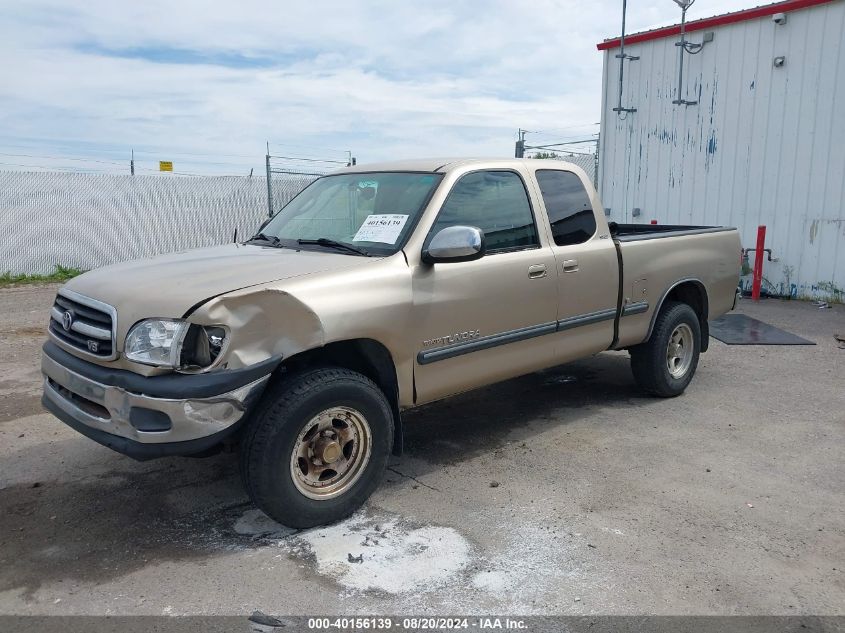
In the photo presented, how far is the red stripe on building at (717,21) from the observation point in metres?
11.1

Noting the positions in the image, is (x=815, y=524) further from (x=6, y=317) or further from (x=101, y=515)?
(x=6, y=317)

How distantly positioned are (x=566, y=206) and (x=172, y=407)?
3108mm

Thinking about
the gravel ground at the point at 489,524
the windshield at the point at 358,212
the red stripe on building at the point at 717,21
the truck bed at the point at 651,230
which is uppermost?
the red stripe on building at the point at 717,21

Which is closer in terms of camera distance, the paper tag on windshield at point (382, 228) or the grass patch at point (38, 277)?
the paper tag on windshield at point (382, 228)

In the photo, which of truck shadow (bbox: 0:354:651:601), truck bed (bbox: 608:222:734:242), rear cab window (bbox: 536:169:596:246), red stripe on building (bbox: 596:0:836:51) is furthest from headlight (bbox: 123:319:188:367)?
red stripe on building (bbox: 596:0:836:51)

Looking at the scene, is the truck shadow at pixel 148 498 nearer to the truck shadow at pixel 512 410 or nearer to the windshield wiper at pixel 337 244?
the truck shadow at pixel 512 410

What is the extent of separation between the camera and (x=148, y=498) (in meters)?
4.18

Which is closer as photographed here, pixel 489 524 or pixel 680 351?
pixel 489 524

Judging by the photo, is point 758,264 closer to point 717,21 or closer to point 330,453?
point 717,21

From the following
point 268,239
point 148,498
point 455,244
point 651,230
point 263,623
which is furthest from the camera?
point 651,230

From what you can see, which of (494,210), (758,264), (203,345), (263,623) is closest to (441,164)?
(494,210)

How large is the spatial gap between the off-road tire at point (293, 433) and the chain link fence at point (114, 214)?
1255 cm

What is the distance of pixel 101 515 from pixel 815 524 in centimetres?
383

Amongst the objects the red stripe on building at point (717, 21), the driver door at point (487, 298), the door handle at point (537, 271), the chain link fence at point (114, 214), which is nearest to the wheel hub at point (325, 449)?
the driver door at point (487, 298)
